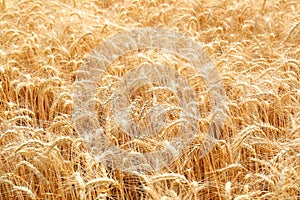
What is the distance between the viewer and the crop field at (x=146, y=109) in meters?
2.03

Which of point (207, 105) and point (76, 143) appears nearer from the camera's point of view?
point (76, 143)

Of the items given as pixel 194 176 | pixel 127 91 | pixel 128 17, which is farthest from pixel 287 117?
pixel 128 17

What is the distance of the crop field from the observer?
2.03m

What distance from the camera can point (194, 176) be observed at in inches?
87.0

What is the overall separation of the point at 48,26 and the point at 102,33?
0.74 metres

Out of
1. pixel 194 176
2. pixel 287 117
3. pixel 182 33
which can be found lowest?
pixel 194 176

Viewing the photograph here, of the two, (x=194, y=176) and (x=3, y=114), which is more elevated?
(x=3, y=114)

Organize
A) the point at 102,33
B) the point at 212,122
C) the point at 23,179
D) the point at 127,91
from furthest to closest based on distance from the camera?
the point at 102,33 < the point at 127,91 < the point at 212,122 < the point at 23,179

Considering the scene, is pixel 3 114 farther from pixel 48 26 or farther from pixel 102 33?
pixel 48 26

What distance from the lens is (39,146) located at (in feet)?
6.88

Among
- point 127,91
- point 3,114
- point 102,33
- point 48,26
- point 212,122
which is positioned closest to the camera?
point 212,122

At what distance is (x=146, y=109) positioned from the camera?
8.59 feet

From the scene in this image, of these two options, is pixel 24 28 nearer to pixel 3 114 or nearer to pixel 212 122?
pixel 3 114

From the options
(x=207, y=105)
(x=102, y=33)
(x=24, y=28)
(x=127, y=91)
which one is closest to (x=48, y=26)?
(x=24, y=28)
